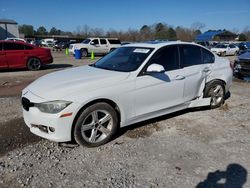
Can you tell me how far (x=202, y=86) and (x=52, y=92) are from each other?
3.31m

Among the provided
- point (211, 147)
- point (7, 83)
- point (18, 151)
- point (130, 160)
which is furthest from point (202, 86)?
point (7, 83)

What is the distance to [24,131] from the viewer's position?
4.77m

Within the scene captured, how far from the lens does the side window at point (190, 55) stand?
207 inches

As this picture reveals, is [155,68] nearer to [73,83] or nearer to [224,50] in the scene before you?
[73,83]

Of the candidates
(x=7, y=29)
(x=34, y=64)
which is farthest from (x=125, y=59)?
(x=7, y=29)

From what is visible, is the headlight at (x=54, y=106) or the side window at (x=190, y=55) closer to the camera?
the headlight at (x=54, y=106)

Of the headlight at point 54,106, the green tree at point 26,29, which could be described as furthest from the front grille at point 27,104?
the green tree at point 26,29

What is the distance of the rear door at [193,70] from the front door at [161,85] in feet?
0.57

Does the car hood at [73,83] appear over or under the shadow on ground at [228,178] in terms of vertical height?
over

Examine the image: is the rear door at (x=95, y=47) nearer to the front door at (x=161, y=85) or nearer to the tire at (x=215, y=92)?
the tire at (x=215, y=92)

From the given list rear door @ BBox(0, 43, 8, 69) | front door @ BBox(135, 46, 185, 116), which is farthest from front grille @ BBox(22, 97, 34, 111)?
rear door @ BBox(0, 43, 8, 69)

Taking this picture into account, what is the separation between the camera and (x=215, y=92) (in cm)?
604

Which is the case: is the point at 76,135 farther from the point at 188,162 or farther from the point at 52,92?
the point at 188,162

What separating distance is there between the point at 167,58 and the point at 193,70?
2.31 ft
